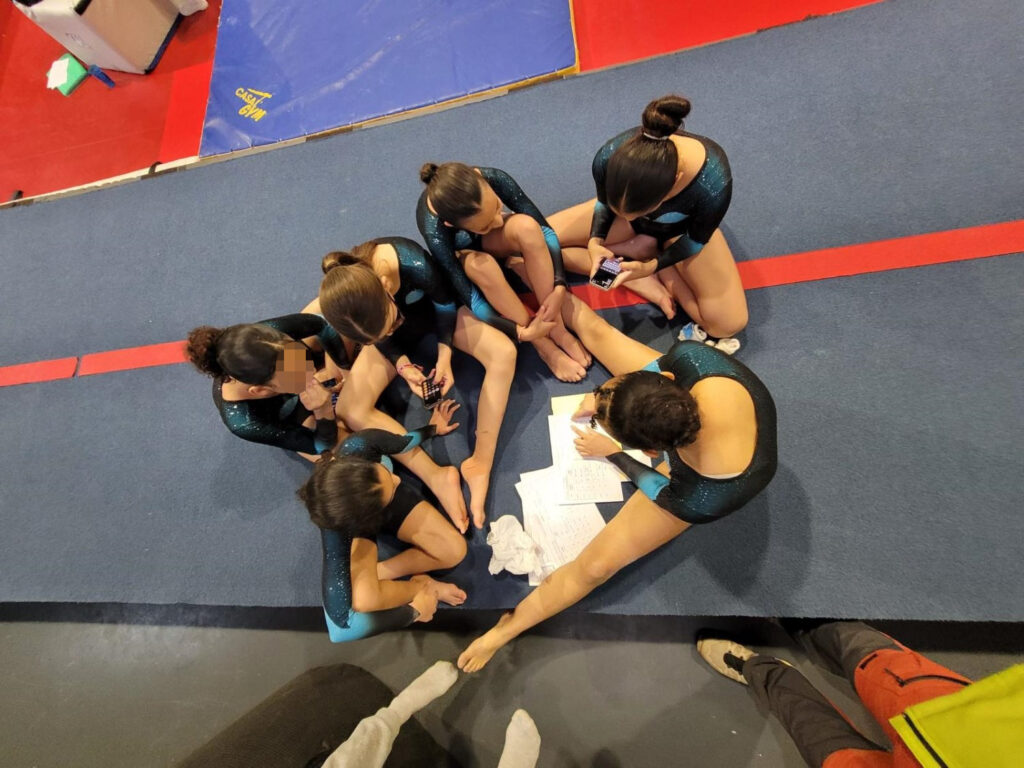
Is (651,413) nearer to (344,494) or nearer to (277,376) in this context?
(344,494)

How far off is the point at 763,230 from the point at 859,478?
3.74 feet

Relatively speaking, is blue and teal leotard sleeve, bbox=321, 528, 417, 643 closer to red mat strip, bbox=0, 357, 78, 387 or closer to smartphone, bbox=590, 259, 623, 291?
smartphone, bbox=590, 259, 623, 291

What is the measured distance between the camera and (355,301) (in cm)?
144

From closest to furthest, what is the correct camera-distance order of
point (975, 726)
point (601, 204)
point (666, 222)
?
point (975, 726)
point (666, 222)
point (601, 204)

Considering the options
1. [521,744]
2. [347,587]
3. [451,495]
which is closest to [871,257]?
[451,495]

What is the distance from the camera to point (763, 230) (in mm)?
2156

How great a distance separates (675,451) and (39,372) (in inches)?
142

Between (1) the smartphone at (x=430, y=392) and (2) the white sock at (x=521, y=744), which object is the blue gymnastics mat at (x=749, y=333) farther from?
(2) the white sock at (x=521, y=744)

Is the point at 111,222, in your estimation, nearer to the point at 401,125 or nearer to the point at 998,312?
the point at 401,125

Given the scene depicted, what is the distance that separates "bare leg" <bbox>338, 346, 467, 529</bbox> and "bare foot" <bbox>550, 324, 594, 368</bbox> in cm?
74

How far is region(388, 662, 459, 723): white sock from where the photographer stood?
1806 mm

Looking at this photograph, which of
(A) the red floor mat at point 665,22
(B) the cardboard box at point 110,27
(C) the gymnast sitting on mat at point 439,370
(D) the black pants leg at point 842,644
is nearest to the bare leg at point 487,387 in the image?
(C) the gymnast sitting on mat at point 439,370

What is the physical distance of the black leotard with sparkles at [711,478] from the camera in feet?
4.20

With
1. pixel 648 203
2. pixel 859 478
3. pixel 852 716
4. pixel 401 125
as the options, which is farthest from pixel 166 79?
pixel 852 716
